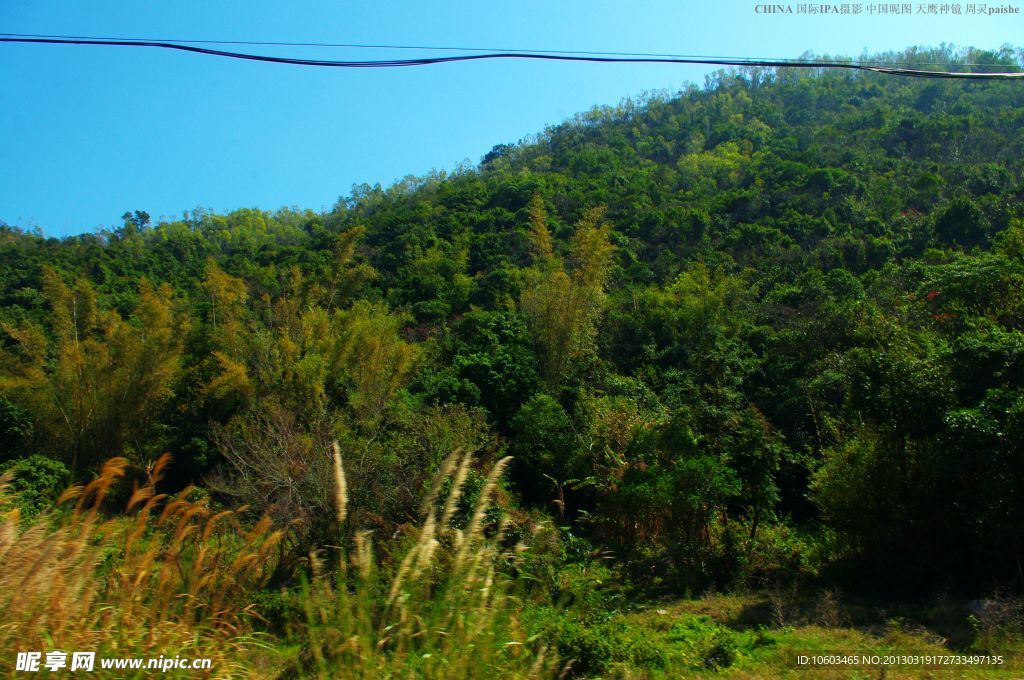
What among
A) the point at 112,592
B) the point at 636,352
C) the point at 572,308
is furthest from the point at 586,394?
the point at 112,592

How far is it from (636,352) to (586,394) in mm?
5756

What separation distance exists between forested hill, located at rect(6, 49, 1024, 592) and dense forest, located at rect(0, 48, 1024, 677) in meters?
0.09

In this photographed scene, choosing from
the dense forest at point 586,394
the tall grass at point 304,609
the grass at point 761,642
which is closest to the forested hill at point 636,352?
the dense forest at point 586,394

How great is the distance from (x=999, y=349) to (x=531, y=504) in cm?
1160

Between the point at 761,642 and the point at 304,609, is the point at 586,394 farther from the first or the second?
the point at 304,609

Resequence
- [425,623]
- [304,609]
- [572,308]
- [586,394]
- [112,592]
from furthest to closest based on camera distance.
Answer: [572,308] < [586,394] < [112,592] < [304,609] < [425,623]

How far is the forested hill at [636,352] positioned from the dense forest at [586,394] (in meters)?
0.09

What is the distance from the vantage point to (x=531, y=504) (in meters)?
17.8

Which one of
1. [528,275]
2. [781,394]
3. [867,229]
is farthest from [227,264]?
[867,229]

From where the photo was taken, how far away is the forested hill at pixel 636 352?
10.2 m

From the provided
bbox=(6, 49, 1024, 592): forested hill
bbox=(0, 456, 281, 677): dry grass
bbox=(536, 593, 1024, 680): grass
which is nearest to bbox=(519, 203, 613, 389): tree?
bbox=(6, 49, 1024, 592): forested hill

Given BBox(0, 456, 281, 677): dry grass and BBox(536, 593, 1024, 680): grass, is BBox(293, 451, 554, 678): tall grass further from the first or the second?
BBox(536, 593, 1024, 680): grass

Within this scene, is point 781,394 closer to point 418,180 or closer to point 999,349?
point 999,349

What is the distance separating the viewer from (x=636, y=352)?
26.0 metres
